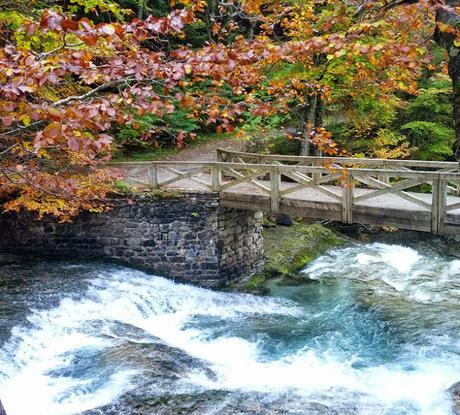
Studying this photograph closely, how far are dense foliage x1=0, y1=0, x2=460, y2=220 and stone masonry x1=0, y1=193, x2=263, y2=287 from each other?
898 mm

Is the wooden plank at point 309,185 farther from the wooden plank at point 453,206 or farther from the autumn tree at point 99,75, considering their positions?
the autumn tree at point 99,75

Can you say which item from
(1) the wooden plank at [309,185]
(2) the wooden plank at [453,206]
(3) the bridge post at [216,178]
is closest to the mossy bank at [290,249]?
(3) the bridge post at [216,178]

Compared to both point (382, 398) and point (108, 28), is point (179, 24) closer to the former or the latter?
point (108, 28)

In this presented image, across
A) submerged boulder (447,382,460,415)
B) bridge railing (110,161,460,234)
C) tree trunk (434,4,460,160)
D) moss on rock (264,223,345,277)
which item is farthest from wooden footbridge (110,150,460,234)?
tree trunk (434,4,460,160)

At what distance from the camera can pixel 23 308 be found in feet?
29.7

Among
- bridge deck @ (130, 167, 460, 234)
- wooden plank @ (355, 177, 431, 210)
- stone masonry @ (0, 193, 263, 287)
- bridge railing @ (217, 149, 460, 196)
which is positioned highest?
bridge railing @ (217, 149, 460, 196)

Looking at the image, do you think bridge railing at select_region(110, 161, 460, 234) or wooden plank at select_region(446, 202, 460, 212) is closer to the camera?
wooden plank at select_region(446, 202, 460, 212)

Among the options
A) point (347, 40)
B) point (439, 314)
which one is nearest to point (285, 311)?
point (439, 314)

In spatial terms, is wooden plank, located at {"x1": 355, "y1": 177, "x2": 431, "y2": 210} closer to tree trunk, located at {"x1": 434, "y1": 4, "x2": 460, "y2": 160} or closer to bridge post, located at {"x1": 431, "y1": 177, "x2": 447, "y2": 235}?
bridge post, located at {"x1": 431, "y1": 177, "x2": 447, "y2": 235}

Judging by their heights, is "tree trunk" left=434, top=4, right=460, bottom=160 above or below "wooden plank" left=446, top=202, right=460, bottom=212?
above

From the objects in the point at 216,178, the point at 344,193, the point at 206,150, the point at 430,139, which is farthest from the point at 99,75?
the point at 206,150

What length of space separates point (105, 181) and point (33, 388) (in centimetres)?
666

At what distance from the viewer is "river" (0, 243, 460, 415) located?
6793mm

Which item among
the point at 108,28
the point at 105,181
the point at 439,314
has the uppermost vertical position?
the point at 108,28
